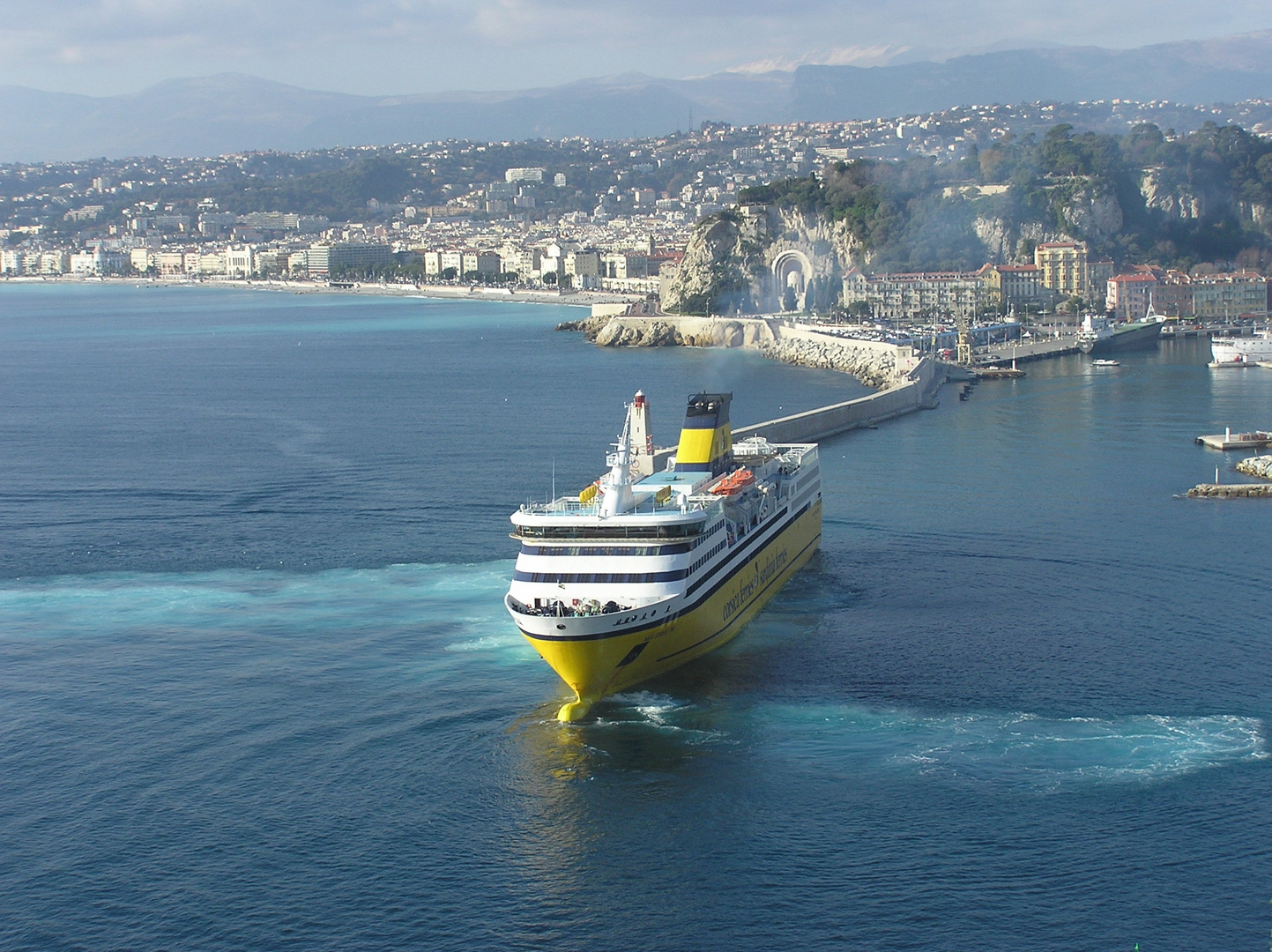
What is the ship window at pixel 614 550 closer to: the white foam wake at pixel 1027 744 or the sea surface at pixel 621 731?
the sea surface at pixel 621 731

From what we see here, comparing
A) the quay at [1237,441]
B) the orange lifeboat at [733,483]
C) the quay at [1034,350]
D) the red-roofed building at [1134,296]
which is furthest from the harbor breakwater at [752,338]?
the orange lifeboat at [733,483]

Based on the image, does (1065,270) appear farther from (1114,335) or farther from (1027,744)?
(1027,744)

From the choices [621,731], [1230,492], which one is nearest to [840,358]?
[1230,492]

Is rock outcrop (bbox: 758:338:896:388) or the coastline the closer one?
rock outcrop (bbox: 758:338:896:388)

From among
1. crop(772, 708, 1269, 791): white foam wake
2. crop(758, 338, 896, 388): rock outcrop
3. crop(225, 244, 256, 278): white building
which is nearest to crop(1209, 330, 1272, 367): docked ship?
crop(758, 338, 896, 388): rock outcrop

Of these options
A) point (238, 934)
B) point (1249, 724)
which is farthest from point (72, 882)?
point (1249, 724)

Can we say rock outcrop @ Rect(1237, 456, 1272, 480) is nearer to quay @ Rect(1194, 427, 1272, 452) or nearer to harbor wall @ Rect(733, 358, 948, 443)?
quay @ Rect(1194, 427, 1272, 452)
